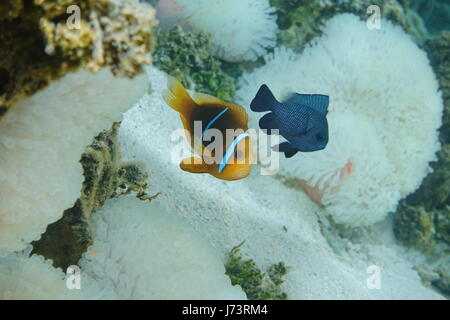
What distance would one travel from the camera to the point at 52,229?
1.92 m

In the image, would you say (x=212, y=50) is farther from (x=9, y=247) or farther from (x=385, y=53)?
(x=9, y=247)

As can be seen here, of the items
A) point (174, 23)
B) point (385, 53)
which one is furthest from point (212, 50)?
point (385, 53)

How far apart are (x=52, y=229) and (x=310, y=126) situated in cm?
140

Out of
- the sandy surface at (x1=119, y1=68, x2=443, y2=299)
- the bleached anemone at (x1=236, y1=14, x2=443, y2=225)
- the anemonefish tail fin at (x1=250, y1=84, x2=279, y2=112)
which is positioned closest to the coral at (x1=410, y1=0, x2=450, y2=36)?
the bleached anemone at (x1=236, y1=14, x2=443, y2=225)

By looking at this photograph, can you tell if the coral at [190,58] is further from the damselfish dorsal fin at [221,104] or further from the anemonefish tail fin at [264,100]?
the damselfish dorsal fin at [221,104]

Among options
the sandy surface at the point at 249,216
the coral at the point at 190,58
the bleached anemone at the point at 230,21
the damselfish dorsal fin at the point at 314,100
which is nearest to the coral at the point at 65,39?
the damselfish dorsal fin at the point at 314,100

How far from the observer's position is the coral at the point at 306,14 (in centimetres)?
431

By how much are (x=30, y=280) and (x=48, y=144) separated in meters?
0.55

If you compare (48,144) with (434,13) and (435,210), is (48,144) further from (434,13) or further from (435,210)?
(434,13)

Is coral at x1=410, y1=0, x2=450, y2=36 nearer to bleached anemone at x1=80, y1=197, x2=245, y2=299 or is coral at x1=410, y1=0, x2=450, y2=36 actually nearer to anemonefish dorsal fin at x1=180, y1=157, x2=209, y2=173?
anemonefish dorsal fin at x1=180, y1=157, x2=209, y2=173

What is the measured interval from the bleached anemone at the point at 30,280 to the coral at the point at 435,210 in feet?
12.8

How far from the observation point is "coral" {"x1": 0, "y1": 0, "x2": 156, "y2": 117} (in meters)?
1.06

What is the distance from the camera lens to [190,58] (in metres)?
3.95

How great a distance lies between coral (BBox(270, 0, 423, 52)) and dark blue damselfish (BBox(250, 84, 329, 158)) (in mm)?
2566
